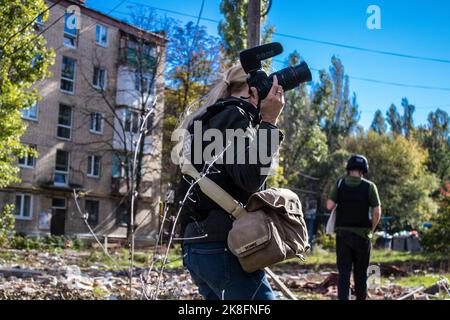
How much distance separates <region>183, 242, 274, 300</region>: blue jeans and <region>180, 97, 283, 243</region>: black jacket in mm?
49

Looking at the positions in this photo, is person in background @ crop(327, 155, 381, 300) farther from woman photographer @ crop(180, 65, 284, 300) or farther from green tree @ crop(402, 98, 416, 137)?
green tree @ crop(402, 98, 416, 137)

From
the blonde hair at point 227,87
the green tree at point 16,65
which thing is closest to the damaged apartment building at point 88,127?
the green tree at point 16,65

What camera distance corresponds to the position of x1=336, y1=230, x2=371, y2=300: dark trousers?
5871 mm

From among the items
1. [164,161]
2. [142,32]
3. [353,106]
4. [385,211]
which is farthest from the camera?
[353,106]

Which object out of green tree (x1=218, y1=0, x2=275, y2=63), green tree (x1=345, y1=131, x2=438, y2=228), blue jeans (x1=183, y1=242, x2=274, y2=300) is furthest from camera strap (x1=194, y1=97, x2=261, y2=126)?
green tree (x1=345, y1=131, x2=438, y2=228)

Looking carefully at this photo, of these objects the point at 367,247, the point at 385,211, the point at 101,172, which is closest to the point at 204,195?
the point at 367,247

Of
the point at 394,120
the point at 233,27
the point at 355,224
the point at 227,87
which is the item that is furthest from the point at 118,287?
the point at 394,120

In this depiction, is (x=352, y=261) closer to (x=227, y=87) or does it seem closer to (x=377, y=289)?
(x=377, y=289)

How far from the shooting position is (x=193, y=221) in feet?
8.28

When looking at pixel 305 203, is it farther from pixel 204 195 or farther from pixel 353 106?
pixel 204 195

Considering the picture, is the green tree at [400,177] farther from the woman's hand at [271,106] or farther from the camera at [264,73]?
the woman's hand at [271,106]

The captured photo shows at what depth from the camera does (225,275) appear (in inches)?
93.3

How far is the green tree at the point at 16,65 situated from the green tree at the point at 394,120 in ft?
145
